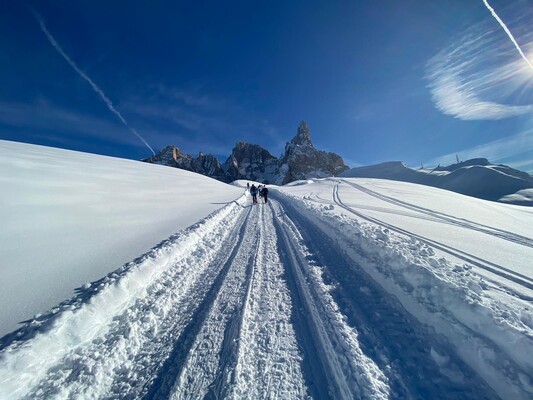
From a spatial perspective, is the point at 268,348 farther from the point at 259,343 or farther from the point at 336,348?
the point at 336,348

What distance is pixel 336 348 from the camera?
2.89m

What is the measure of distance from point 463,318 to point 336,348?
1974 mm

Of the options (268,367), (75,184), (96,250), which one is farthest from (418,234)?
(75,184)

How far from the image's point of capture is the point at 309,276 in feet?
15.7

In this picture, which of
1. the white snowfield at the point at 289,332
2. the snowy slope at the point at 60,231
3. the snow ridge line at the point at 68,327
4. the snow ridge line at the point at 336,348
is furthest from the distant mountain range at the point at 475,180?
the snow ridge line at the point at 68,327

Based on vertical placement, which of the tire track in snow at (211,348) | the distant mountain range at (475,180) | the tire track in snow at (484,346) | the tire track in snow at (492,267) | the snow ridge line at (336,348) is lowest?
the tire track in snow at (211,348)

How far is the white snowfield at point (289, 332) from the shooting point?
7.89ft

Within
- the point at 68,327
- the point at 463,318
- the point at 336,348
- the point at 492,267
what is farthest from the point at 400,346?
the point at 68,327

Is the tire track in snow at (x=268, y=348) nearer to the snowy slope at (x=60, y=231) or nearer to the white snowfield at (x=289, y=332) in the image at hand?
the white snowfield at (x=289, y=332)

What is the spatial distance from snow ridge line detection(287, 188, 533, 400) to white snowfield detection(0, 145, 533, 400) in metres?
0.02

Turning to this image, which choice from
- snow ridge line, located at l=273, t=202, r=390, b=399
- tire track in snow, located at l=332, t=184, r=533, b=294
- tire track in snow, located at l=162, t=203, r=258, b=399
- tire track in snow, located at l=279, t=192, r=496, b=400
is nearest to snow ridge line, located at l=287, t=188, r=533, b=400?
tire track in snow, located at l=279, t=192, r=496, b=400

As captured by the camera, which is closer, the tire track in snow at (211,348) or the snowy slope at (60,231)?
the tire track in snow at (211,348)

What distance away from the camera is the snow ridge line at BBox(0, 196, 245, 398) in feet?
7.62

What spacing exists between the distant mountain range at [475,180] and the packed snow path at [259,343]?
85.7 meters
